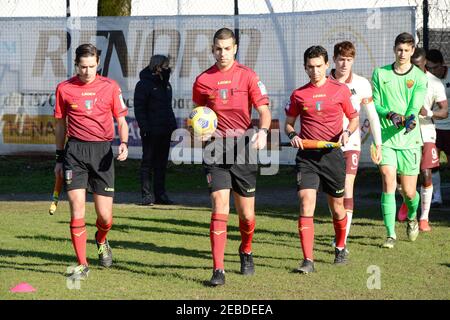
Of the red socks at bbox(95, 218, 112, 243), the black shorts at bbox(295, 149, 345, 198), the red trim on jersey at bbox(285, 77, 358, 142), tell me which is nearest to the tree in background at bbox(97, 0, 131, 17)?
the red socks at bbox(95, 218, 112, 243)

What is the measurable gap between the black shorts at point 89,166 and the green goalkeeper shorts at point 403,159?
10.1 ft

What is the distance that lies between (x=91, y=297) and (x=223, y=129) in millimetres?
1986

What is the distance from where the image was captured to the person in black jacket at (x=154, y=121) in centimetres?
1609

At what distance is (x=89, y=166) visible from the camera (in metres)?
10.1

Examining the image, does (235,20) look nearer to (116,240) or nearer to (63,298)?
(116,240)

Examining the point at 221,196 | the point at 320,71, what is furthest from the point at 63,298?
the point at 320,71

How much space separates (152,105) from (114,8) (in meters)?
5.80

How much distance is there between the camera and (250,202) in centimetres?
993

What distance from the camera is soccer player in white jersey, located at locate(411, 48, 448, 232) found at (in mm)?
12523

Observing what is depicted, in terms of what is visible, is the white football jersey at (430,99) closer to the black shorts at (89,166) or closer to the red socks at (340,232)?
the red socks at (340,232)

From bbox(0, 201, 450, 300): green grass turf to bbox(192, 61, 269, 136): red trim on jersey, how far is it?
1.43 meters

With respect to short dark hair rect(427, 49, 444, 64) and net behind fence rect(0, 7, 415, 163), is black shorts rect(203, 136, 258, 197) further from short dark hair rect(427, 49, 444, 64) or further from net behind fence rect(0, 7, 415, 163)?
net behind fence rect(0, 7, 415, 163)

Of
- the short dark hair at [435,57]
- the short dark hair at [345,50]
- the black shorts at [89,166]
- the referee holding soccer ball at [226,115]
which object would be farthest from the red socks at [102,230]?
the short dark hair at [435,57]
